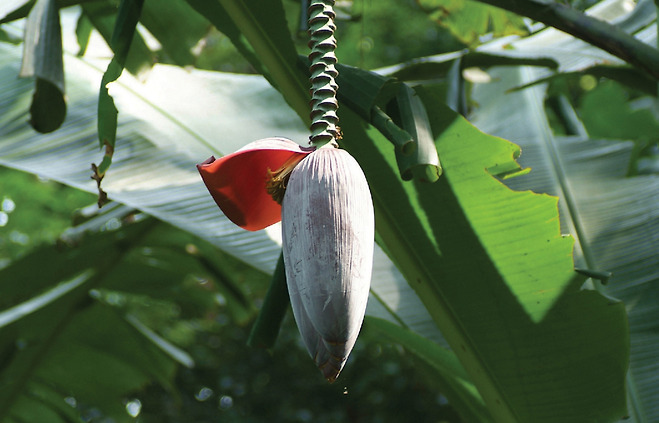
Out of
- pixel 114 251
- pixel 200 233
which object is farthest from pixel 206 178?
pixel 114 251

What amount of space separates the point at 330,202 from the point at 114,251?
0.87 metres

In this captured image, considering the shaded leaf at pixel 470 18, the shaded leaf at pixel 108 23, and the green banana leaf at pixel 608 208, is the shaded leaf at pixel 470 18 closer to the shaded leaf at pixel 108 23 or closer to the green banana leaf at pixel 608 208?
the green banana leaf at pixel 608 208

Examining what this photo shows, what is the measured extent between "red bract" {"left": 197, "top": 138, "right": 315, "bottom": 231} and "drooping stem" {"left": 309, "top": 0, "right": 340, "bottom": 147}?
0.02 meters

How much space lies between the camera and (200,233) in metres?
0.66

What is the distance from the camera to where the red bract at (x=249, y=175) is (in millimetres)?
278

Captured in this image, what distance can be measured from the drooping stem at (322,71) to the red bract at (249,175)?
15 mm

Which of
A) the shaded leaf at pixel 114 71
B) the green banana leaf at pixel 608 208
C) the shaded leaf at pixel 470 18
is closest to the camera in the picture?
the shaded leaf at pixel 114 71

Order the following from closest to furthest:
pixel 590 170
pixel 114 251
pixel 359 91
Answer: pixel 359 91 < pixel 590 170 < pixel 114 251

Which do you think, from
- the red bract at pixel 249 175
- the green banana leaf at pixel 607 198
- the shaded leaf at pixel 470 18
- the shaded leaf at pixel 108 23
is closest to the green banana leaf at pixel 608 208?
the green banana leaf at pixel 607 198

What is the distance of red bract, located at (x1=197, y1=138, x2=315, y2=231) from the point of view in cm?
28

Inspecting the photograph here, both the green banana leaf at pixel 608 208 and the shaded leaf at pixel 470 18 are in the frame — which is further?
the shaded leaf at pixel 470 18

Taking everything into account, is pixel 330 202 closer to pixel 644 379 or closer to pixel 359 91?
pixel 359 91

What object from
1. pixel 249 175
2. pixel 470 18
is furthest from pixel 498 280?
pixel 470 18

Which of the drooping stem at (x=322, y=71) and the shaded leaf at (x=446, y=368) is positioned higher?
the drooping stem at (x=322, y=71)
